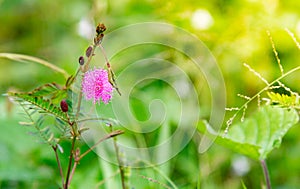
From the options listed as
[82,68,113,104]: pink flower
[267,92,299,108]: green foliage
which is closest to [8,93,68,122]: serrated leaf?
[82,68,113,104]: pink flower

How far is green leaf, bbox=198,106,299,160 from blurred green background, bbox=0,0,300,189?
0.49 feet

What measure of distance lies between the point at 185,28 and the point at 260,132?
2.31 feet

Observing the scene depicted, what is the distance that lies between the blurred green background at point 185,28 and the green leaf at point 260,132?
0.15 m

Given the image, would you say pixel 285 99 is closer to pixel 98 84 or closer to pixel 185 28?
pixel 98 84

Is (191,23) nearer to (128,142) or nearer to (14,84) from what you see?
(128,142)

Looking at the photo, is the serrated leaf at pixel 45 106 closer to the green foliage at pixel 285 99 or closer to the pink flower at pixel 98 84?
the pink flower at pixel 98 84

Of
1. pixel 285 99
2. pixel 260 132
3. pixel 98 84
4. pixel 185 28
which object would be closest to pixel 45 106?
pixel 98 84

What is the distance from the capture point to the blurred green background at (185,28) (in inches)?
48.6

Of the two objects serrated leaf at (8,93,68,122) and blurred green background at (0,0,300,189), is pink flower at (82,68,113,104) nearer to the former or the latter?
serrated leaf at (8,93,68,122)

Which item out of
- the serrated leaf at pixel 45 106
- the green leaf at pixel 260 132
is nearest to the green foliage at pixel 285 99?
the green leaf at pixel 260 132

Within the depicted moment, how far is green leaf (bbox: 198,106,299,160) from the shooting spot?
882 millimetres

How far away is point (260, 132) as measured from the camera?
3.09 feet

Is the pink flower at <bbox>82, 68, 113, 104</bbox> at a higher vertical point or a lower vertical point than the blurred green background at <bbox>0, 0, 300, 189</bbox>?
lower

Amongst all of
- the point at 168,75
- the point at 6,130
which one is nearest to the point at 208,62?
the point at 168,75
